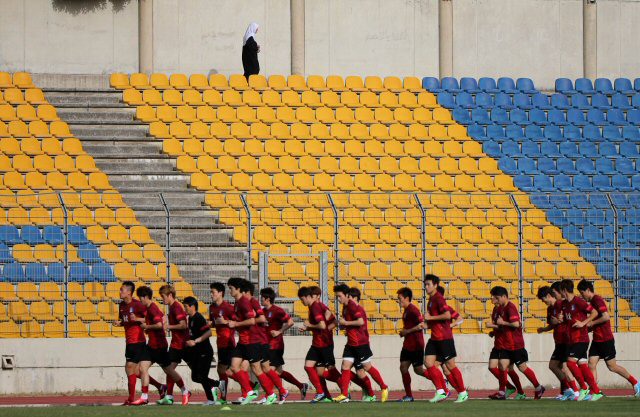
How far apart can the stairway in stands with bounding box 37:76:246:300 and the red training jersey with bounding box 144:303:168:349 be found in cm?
218

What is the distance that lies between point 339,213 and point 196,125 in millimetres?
4572

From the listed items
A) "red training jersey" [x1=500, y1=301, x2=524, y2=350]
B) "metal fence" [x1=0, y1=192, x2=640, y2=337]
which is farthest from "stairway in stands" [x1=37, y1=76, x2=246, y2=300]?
"red training jersey" [x1=500, y1=301, x2=524, y2=350]

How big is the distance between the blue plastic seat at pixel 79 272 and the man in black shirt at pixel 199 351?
234 cm

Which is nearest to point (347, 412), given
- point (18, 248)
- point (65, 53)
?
point (18, 248)

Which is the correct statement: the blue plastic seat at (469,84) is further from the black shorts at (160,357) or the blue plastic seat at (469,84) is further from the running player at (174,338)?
the black shorts at (160,357)

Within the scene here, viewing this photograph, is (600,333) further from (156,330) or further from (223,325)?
(156,330)

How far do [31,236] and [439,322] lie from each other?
628 centimetres

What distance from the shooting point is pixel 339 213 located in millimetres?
20219

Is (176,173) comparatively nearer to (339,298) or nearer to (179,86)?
Answer: (179,86)

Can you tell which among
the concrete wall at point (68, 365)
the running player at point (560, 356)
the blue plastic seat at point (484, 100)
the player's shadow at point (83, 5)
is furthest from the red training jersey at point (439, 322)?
the player's shadow at point (83, 5)

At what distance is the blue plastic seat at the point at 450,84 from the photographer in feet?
85.2

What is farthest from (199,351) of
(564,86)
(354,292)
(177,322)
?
(564,86)

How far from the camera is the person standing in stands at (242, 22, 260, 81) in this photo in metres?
25.1

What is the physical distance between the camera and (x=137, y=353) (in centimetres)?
1573
